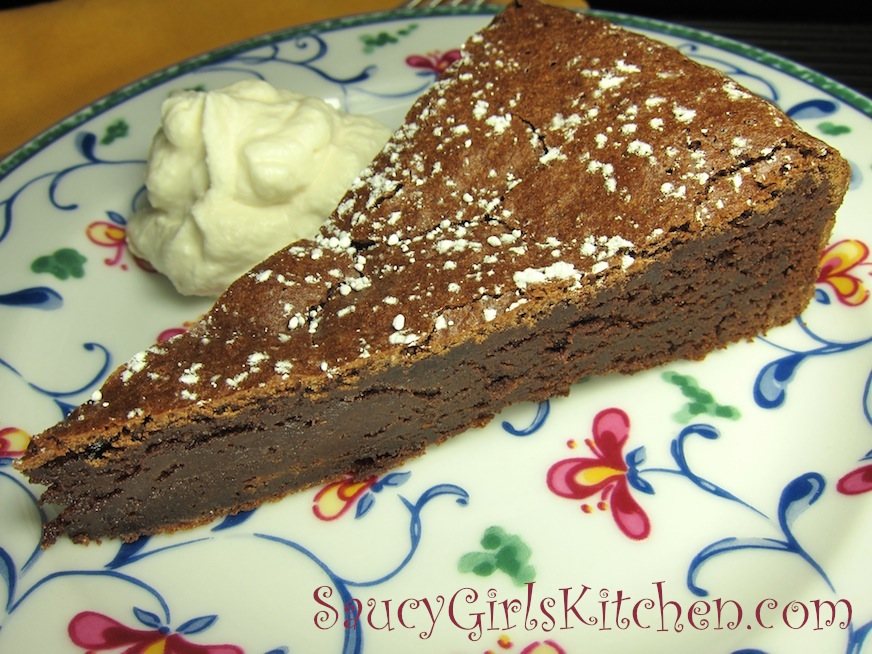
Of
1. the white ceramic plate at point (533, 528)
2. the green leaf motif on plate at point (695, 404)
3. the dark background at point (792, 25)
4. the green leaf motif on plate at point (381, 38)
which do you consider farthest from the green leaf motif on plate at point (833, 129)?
the green leaf motif on plate at point (381, 38)

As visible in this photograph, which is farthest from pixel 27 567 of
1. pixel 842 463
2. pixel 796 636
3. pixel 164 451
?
pixel 842 463

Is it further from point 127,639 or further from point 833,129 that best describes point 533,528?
point 833,129

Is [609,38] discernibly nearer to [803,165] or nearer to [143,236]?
[803,165]

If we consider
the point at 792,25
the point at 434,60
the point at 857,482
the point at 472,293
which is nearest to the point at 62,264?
the point at 472,293

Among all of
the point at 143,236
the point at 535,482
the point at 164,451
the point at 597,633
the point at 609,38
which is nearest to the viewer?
the point at 597,633

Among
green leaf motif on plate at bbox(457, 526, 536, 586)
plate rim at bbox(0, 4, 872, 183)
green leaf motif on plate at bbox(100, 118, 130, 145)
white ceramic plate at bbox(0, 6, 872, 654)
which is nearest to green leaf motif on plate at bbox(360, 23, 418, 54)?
plate rim at bbox(0, 4, 872, 183)

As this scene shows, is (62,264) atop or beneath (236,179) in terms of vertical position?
beneath

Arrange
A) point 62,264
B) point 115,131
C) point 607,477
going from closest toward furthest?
point 607,477, point 62,264, point 115,131

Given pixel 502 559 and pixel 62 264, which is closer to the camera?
pixel 502 559
